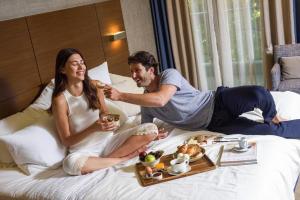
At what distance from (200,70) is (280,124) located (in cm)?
248

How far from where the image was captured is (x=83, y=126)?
2.66 metres

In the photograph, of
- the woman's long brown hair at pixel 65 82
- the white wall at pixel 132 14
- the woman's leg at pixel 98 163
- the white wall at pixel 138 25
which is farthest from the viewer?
the white wall at pixel 138 25

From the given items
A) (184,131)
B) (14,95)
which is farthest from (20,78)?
(184,131)

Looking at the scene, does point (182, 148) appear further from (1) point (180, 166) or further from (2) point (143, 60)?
(2) point (143, 60)

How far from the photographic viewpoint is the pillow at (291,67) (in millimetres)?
3850

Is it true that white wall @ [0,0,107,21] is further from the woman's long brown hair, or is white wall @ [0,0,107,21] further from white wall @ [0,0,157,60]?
the woman's long brown hair

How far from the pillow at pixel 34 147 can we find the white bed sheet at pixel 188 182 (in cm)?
7

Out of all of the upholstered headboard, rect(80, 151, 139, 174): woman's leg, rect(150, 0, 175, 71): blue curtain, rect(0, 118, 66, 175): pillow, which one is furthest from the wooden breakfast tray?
rect(150, 0, 175, 71): blue curtain

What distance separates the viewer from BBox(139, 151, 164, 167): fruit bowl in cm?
226

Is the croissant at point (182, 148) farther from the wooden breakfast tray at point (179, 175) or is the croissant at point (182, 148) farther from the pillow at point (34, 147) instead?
the pillow at point (34, 147)

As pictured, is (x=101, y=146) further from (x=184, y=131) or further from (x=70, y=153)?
(x=184, y=131)

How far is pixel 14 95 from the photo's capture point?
2957mm

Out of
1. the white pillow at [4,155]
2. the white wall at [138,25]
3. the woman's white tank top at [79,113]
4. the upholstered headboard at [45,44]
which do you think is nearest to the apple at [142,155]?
the woman's white tank top at [79,113]

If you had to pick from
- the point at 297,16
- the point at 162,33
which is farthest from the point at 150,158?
the point at 162,33
